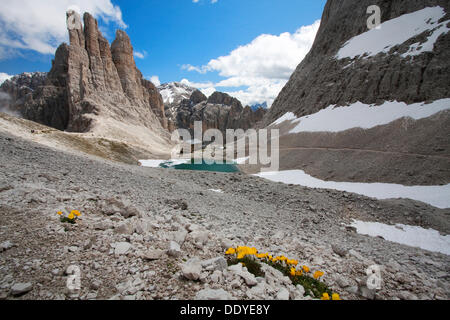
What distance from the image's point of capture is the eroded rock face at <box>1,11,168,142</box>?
72.8m

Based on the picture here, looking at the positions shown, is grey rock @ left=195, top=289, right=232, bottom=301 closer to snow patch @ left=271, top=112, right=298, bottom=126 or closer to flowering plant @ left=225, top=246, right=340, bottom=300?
flowering plant @ left=225, top=246, right=340, bottom=300

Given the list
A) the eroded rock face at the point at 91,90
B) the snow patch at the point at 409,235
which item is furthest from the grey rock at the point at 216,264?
the eroded rock face at the point at 91,90

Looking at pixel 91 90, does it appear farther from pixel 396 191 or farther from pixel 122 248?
pixel 396 191

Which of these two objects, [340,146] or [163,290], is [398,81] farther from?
[163,290]

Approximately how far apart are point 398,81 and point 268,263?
44055 millimetres

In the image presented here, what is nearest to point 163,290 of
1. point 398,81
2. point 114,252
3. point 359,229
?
point 114,252

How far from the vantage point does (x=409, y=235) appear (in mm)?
12914

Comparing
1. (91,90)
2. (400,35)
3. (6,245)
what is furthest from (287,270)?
(91,90)

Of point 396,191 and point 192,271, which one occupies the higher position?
point 192,271

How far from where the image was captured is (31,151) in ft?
51.2

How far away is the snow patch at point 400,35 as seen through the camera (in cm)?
3408

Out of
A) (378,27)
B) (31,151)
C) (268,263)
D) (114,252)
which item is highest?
(378,27)

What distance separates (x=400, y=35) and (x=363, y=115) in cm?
2030
